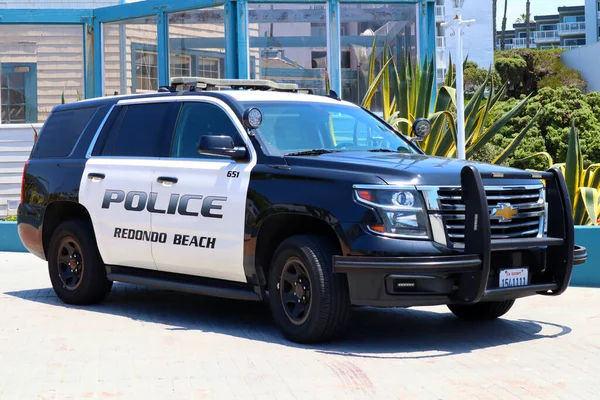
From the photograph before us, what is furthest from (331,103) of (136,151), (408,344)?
(408,344)

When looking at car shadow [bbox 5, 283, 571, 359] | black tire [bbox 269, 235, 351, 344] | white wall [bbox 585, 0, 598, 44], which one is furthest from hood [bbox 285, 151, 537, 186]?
white wall [bbox 585, 0, 598, 44]

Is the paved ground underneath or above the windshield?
underneath

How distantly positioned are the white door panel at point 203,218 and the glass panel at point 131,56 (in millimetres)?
10392

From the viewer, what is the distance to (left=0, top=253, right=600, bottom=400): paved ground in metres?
6.39

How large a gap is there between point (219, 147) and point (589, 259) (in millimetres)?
4706

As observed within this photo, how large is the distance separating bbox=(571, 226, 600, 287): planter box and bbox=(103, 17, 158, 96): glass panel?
9.96 metres

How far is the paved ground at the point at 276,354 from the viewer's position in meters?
6.39

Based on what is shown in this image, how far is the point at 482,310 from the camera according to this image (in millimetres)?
9023

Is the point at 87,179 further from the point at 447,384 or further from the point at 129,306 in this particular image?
the point at 447,384

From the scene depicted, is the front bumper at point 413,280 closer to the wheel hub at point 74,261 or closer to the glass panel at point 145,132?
the glass panel at point 145,132

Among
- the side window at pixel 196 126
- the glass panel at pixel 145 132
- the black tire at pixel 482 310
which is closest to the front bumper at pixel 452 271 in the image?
the black tire at pixel 482 310

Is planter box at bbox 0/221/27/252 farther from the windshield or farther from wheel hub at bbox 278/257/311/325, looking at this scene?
wheel hub at bbox 278/257/311/325

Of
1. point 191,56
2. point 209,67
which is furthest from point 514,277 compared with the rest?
point 191,56

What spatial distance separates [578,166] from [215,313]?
5243 mm
